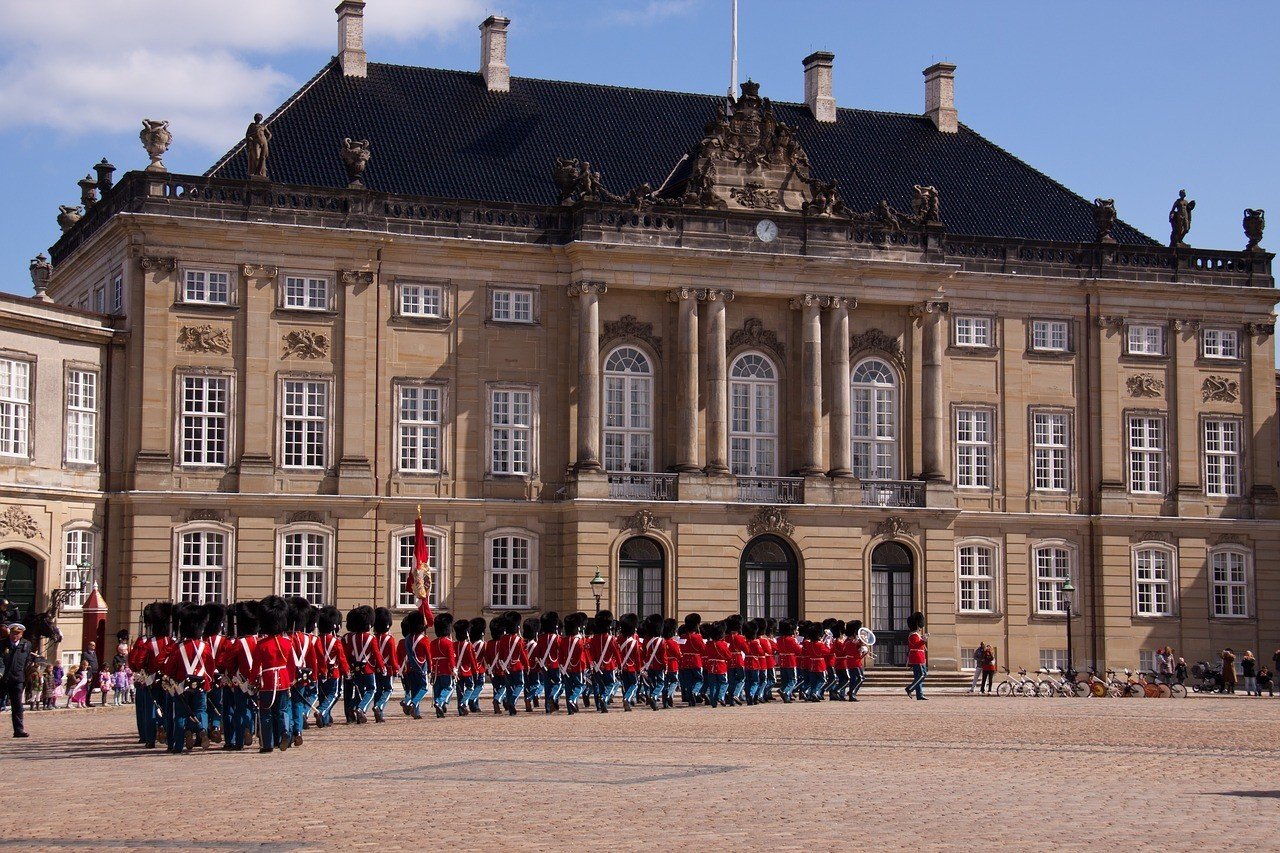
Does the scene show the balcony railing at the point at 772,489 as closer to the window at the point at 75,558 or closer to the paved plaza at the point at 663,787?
the window at the point at 75,558

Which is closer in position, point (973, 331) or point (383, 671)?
point (383, 671)

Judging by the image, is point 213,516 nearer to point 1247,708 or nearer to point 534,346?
point 534,346

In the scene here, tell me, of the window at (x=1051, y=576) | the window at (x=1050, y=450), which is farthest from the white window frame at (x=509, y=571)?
the window at (x=1050, y=450)

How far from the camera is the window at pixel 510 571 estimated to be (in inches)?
1911

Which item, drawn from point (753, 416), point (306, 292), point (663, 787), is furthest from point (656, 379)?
point (663, 787)

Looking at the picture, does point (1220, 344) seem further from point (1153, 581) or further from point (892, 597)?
point (892, 597)

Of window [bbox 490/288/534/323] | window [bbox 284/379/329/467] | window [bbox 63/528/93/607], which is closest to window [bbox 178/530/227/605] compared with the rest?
window [bbox 63/528/93/607]

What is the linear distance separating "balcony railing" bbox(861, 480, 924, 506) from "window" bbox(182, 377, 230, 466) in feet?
53.1

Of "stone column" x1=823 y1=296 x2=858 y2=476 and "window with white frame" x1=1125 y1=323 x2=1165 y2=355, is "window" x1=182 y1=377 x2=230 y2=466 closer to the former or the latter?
"stone column" x1=823 y1=296 x2=858 y2=476

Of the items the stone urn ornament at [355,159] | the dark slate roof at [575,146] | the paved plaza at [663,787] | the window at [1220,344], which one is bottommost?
the paved plaza at [663,787]

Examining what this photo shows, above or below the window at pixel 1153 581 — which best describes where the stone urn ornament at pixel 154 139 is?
above

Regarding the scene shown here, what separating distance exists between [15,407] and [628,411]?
48.4 feet

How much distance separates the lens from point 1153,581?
53.7m

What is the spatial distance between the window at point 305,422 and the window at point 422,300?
2853 millimetres
